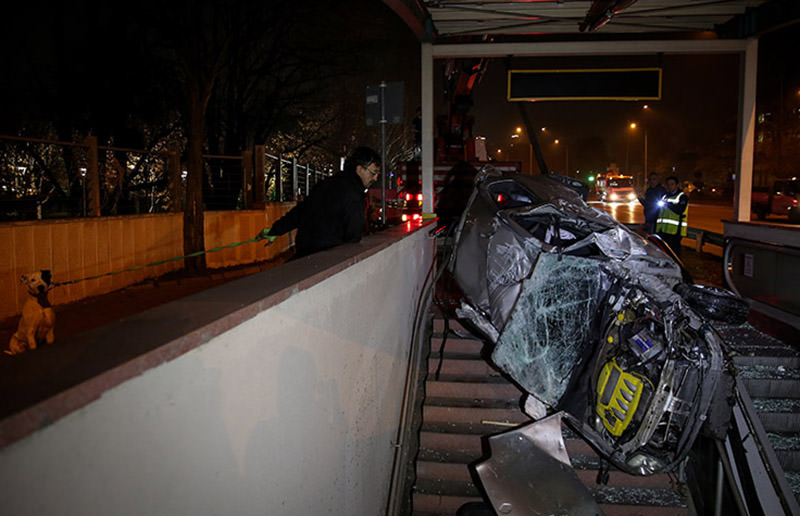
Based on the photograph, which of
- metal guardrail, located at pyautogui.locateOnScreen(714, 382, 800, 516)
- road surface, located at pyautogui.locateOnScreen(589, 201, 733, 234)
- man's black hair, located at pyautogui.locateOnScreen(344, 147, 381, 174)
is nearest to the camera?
metal guardrail, located at pyautogui.locateOnScreen(714, 382, 800, 516)

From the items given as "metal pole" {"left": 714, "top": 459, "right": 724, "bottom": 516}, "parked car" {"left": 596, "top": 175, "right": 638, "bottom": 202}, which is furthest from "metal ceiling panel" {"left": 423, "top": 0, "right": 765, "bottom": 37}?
"parked car" {"left": 596, "top": 175, "right": 638, "bottom": 202}

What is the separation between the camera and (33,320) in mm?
5070

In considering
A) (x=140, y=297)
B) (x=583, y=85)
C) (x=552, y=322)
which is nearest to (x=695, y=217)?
(x=583, y=85)

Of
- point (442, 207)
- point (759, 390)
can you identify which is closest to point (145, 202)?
point (442, 207)

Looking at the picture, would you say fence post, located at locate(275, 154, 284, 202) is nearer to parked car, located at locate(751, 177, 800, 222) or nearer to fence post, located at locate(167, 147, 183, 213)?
fence post, located at locate(167, 147, 183, 213)

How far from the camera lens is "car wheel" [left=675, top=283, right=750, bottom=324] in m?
3.95

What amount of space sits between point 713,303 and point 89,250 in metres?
9.15

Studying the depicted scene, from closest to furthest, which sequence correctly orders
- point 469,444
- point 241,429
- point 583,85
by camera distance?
1. point 241,429
2. point 469,444
3. point 583,85

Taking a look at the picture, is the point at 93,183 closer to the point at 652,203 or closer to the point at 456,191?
the point at 456,191

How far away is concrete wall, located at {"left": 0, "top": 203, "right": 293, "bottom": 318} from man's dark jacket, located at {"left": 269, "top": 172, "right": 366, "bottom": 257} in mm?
5687

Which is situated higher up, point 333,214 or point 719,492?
point 333,214

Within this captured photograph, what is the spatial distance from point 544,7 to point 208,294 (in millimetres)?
7427

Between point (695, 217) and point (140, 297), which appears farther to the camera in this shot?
point (695, 217)

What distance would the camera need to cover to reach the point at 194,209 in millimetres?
11430
